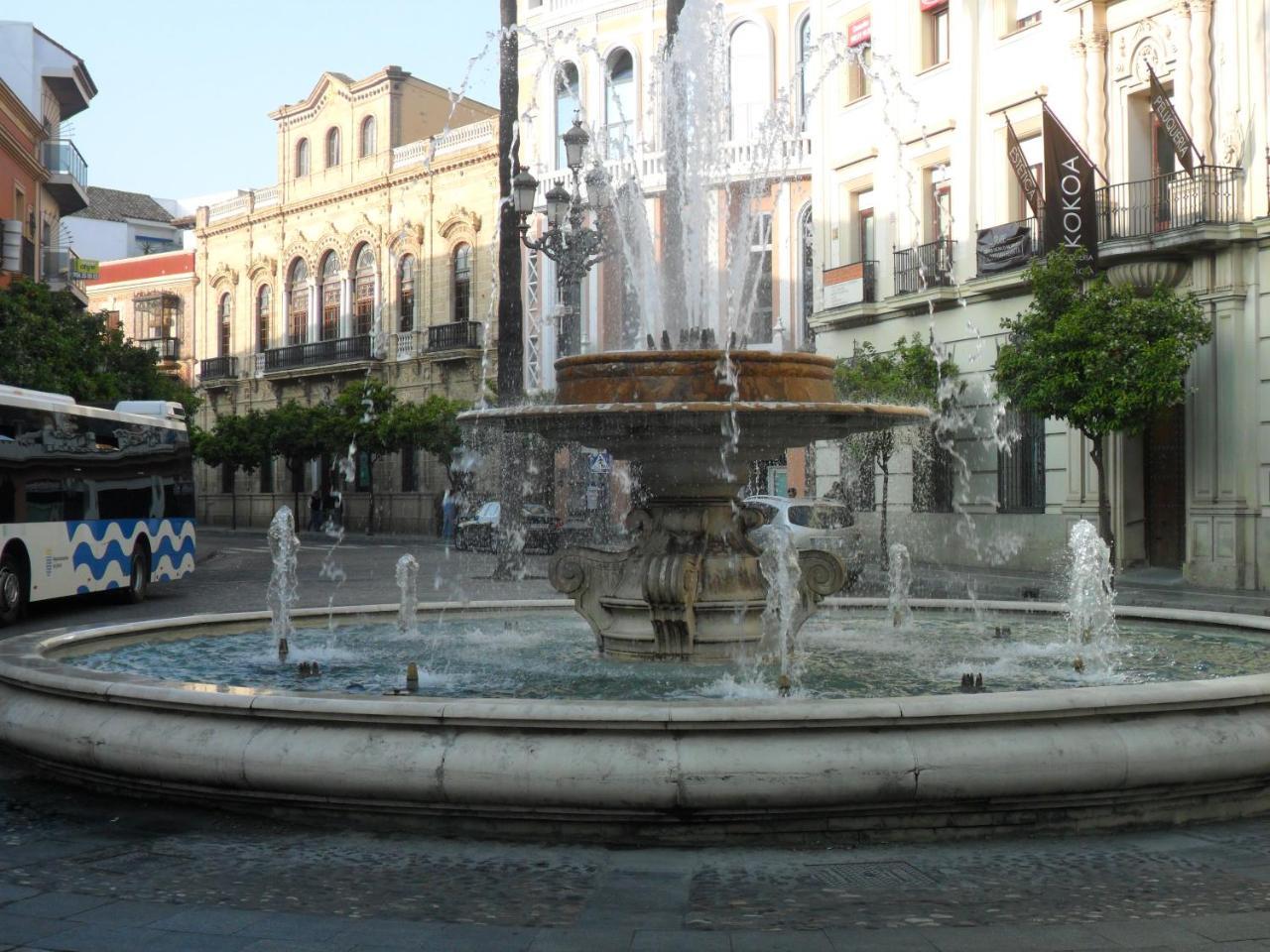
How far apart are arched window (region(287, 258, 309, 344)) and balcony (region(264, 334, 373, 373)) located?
61 cm

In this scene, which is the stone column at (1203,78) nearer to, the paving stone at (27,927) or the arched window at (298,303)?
the paving stone at (27,927)

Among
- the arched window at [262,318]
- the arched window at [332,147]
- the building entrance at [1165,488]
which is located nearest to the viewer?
the building entrance at [1165,488]

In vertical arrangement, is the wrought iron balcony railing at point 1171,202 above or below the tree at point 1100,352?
above

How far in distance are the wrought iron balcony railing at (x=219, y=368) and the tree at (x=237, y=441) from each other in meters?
5.73

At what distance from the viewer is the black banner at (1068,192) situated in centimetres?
2069

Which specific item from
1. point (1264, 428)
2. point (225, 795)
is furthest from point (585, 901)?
point (1264, 428)

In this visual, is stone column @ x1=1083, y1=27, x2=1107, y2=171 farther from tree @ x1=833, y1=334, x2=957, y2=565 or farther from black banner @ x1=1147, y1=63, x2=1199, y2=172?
tree @ x1=833, y1=334, x2=957, y2=565

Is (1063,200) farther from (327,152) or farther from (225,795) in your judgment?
(327,152)

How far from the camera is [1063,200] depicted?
68.3ft

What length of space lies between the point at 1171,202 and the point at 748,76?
15657 mm

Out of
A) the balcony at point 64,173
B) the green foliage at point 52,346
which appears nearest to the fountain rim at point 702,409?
the green foliage at point 52,346

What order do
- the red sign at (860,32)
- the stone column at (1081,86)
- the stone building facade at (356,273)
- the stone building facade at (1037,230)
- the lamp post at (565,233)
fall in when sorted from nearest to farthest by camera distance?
1. the lamp post at (565,233)
2. the stone building facade at (1037,230)
3. the stone column at (1081,86)
4. the red sign at (860,32)
5. the stone building facade at (356,273)

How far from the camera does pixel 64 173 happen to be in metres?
39.4

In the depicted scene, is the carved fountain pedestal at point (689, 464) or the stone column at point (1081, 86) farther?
the stone column at point (1081, 86)
